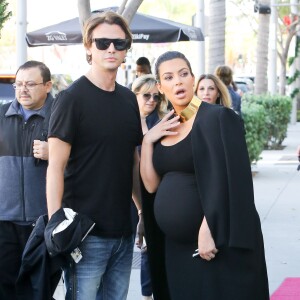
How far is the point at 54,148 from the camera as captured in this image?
3.93m

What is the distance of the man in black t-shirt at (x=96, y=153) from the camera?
3934mm

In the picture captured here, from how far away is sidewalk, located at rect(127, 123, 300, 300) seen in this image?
746cm

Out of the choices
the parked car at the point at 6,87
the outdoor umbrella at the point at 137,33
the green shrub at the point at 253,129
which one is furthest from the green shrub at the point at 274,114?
the parked car at the point at 6,87

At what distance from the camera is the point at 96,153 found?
398 centimetres

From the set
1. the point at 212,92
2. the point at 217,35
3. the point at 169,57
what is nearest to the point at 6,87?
the point at 212,92

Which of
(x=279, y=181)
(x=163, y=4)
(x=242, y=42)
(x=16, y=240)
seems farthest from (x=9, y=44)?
(x=16, y=240)

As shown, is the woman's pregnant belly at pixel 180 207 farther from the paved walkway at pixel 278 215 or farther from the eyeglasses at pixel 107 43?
the paved walkway at pixel 278 215

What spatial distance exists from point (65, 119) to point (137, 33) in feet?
27.1

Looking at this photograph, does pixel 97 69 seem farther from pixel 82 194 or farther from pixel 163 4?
pixel 163 4

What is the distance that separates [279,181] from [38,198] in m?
9.37

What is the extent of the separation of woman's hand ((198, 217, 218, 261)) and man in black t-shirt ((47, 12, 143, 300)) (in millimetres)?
419

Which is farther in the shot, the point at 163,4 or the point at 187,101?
the point at 163,4

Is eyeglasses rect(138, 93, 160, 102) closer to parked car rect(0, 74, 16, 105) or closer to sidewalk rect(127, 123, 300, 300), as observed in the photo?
sidewalk rect(127, 123, 300, 300)

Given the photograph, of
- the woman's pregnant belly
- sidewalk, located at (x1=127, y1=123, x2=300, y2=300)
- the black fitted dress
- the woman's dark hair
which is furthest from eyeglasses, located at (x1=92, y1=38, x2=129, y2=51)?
sidewalk, located at (x1=127, y1=123, x2=300, y2=300)
